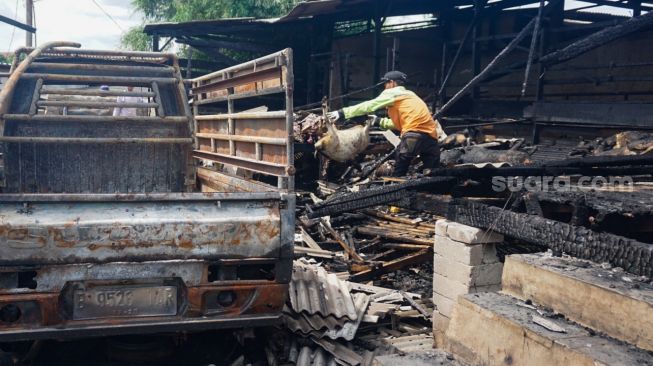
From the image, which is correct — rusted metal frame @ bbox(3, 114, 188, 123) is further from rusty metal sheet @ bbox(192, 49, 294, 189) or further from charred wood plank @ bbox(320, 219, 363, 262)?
charred wood plank @ bbox(320, 219, 363, 262)

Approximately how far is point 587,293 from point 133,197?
2.73 meters

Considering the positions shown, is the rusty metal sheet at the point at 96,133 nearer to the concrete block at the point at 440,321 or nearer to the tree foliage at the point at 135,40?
the concrete block at the point at 440,321

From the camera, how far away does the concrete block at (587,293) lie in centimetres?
276

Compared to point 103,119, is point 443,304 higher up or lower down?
lower down

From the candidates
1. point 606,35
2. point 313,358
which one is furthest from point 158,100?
point 606,35

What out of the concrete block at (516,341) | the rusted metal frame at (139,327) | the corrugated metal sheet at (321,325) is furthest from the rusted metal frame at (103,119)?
the concrete block at (516,341)

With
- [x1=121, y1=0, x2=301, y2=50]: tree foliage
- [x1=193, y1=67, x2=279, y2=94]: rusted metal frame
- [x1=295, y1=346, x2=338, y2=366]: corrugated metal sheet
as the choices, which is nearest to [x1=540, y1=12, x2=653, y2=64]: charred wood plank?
[x1=193, y1=67, x2=279, y2=94]: rusted metal frame

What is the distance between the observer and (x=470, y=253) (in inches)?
179

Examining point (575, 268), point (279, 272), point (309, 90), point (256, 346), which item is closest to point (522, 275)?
point (575, 268)

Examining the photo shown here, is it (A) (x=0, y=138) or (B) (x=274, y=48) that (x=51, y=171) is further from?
(B) (x=274, y=48)

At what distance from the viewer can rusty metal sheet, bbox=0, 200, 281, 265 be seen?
342cm

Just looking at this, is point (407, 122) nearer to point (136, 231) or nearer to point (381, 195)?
point (381, 195)

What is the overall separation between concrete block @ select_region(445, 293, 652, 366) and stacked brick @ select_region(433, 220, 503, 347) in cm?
94

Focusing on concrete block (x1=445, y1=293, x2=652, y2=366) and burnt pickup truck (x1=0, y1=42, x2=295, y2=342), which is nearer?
concrete block (x1=445, y1=293, x2=652, y2=366)
